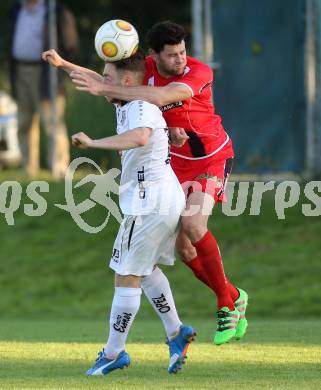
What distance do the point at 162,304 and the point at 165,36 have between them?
68.3 inches

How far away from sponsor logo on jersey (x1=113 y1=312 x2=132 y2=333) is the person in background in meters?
10.0

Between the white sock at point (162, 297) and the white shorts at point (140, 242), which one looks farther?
the white sock at point (162, 297)

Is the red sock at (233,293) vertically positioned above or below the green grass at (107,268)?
above

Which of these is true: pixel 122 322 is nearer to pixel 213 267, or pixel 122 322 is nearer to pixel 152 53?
pixel 213 267

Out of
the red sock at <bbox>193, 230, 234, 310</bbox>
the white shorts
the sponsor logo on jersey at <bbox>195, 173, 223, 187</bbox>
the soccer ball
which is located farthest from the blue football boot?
the soccer ball

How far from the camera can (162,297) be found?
29.2 feet

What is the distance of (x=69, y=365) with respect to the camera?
9.16 meters

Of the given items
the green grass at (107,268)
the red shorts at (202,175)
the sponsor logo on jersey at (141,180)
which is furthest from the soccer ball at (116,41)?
the green grass at (107,268)

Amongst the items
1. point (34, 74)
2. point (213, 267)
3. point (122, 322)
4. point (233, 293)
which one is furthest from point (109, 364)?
point (34, 74)

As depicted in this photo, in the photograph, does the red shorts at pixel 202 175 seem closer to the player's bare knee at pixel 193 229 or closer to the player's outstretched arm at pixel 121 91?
the player's bare knee at pixel 193 229

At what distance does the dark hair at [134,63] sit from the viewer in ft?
28.5

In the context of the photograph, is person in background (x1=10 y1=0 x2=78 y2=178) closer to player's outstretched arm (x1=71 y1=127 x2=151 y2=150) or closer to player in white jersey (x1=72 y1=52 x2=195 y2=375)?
player in white jersey (x1=72 y1=52 x2=195 y2=375)

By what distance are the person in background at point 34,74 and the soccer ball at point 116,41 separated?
9792 mm

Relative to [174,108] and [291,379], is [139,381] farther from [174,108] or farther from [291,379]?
[174,108]
